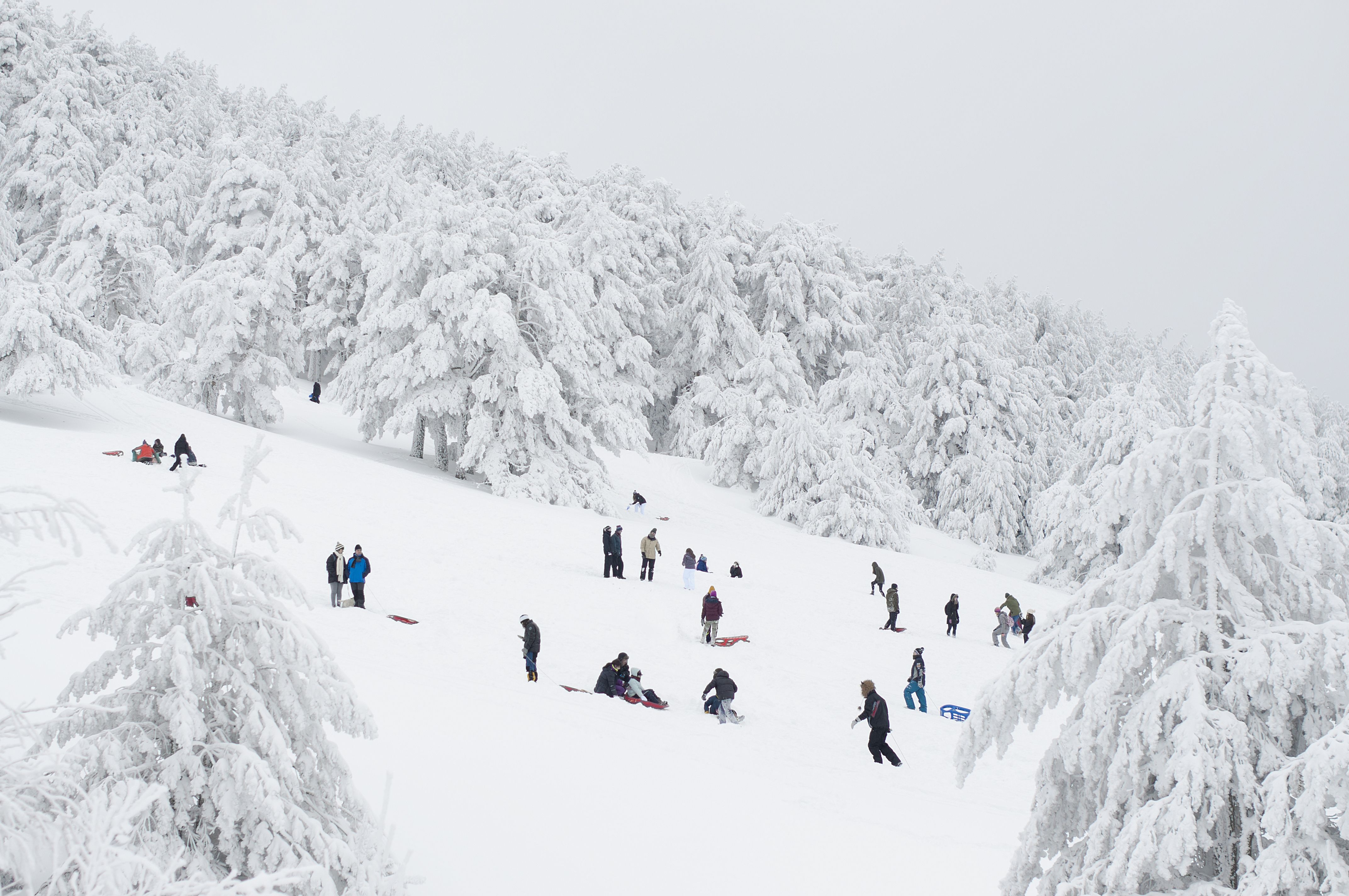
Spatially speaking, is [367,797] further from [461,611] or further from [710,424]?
[710,424]

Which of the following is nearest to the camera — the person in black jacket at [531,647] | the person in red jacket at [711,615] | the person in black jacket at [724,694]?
the person in black jacket at [724,694]

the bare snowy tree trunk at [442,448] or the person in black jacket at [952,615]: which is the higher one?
the bare snowy tree trunk at [442,448]

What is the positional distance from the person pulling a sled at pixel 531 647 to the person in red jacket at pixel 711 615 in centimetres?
389

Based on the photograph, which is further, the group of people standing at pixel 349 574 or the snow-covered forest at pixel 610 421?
the group of people standing at pixel 349 574

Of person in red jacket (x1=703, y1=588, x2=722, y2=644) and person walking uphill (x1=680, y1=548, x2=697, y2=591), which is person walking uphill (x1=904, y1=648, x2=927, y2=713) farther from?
person walking uphill (x1=680, y1=548, x2=697, y2=591)

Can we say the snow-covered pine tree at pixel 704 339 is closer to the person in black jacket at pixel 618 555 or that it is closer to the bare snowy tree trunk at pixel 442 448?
the bare snowy tree trunk at pixel 442 448

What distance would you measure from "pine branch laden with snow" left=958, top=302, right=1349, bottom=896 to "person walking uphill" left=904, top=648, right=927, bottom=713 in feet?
30.5

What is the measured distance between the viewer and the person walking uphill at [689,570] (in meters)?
19.3

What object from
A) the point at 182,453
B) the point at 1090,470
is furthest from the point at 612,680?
the point at 1090,470

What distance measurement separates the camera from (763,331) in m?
46.1

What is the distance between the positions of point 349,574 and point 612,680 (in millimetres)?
4966

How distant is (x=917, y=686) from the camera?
14602 mm

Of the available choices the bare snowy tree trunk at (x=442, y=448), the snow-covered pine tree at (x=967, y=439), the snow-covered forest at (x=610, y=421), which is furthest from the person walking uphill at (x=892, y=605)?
the snow-covered pine tree at (x=967, y=439)

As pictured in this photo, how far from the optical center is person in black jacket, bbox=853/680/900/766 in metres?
12.0
